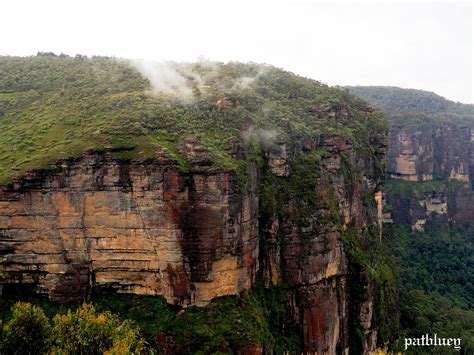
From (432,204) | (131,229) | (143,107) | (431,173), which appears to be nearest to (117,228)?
(131,229)

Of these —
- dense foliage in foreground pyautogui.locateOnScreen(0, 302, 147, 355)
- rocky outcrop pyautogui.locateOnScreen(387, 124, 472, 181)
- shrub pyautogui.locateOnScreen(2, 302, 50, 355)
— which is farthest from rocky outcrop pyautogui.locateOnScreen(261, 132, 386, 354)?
rocky outcrop pyautogui.locateOnScreen(387, 124, 472, 181)

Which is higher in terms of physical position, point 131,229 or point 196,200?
point 196,200

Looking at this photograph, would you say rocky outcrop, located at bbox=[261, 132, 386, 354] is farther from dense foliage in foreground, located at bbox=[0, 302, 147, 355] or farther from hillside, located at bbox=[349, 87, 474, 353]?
hillside, located at bbox=[349, 87, 474, 353]

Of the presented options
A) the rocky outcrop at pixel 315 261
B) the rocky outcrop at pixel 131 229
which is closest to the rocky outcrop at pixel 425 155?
the rocky outcrop at pixel 315 261

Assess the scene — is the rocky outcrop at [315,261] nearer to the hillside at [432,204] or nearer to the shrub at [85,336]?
the shrub at [85,336]

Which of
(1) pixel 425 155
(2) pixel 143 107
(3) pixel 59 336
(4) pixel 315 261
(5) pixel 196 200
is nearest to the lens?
(3) pixel 59 336

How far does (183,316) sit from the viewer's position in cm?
→ 2847

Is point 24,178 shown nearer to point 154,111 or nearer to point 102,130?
point 102,130

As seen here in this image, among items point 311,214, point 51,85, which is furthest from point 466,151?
point 51,85

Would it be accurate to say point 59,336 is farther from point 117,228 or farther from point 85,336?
point 117,228

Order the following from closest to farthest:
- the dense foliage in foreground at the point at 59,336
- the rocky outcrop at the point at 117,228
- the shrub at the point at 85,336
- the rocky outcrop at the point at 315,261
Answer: the shrub at the point at 85,336
the dense foliage in foreground at the point at 59,336
the rocky outcrop at the point at 117,228
the rocky outcrop at the point at 315,261

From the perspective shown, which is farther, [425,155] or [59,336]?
[425,155]

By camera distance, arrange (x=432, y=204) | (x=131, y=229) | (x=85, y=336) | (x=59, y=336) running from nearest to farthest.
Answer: (x=85, y=336)
(x=59, y=336)
(x=131, y=229)
(x=432, y=204)

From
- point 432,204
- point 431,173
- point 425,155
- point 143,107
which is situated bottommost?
point 432,204
